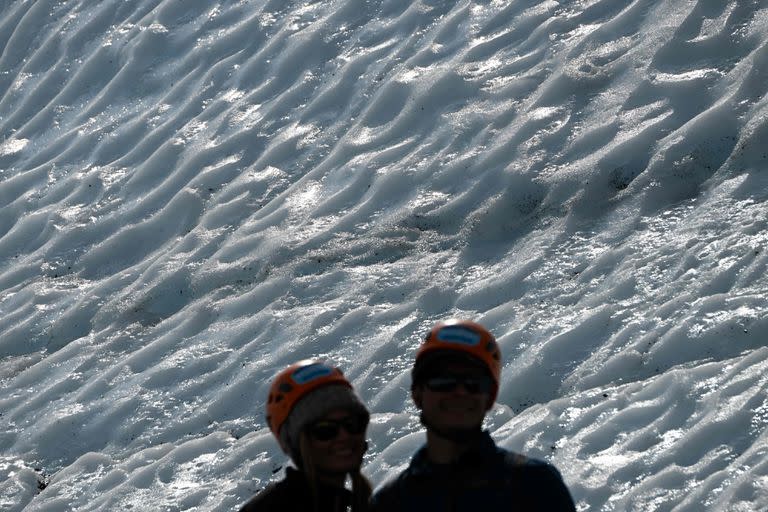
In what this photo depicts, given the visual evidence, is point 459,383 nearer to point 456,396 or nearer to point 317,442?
point 456,396

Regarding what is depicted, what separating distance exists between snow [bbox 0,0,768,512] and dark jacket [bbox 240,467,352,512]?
229 cm

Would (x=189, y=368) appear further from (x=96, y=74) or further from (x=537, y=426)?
(x=96, y=74)

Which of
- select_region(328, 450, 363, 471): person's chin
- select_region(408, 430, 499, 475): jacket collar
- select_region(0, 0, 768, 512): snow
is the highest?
select_region(0, 0, 768, 512): snow

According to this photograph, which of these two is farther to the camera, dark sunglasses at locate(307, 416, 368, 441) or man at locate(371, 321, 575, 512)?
dark sunglasses at locate(307, 416, 368, 441)

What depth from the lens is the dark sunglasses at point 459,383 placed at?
306cm

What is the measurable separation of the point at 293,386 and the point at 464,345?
0.48m

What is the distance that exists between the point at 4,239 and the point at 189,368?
2.95 meters

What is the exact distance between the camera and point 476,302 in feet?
23.2

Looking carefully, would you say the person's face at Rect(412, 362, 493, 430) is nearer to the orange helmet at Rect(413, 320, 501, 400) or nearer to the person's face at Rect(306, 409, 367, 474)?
the orange helmet at Rect(413, 320, 501, 400)

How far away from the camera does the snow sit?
19.4 ft

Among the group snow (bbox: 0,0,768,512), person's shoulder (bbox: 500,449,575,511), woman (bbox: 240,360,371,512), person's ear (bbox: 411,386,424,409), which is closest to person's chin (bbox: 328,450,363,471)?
woman (bbox: 240,360,371,512)

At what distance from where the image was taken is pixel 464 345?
3080 millimetres

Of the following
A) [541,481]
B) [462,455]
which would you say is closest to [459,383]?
[462,455]

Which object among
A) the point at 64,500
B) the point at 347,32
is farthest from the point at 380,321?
the point at 347,32
